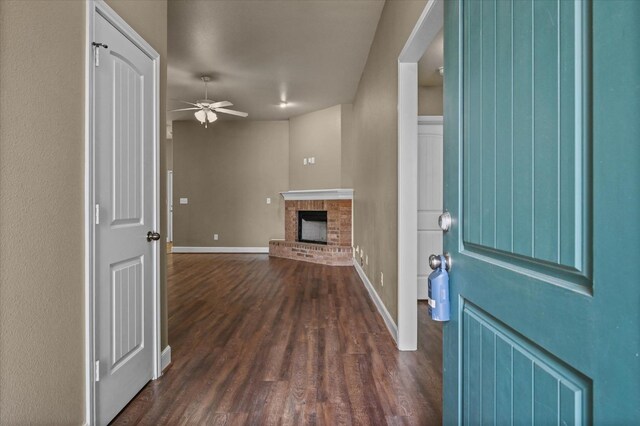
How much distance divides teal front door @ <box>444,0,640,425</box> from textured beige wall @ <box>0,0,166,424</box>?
4.78 ft

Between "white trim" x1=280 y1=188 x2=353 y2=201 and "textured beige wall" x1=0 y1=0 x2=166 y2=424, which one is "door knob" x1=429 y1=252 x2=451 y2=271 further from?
"white trim" x1=280 y1=188 x2=353 y2=201

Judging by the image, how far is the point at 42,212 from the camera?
134cm

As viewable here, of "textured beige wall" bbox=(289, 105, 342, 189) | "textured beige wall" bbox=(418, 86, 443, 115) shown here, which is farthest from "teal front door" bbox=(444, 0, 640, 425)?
"textured beige wall" bbox=(289, 105, 342, 189)

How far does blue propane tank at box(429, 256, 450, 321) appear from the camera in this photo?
1.11 m

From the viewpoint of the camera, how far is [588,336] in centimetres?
56

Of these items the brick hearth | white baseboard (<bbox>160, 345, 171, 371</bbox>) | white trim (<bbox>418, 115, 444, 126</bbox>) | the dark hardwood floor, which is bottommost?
the dark hardwood floor

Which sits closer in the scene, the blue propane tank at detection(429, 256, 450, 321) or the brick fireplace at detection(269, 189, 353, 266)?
the blue propane tank at detection(429, 256, 450, 321)

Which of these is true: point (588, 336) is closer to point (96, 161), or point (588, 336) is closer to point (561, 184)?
point (561, 184)

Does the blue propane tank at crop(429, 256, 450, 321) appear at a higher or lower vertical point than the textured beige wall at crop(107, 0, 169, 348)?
lower

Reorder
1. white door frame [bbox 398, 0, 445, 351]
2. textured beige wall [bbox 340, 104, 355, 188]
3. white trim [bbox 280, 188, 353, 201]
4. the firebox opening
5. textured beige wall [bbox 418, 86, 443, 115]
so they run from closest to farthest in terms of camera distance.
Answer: white door frame [bbox 398, 0, 445, 351]
textured beige wall [bbox 418, 86, 443, 115]
white trim [bbox 280, 188, 353, 201]
textured beige wall [bbox 340, 104, 355, 188]
the firebox opening

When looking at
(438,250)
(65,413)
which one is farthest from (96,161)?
(438,250)

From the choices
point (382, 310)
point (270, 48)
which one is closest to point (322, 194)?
point (270, 48)

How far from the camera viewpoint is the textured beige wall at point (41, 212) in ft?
3.91

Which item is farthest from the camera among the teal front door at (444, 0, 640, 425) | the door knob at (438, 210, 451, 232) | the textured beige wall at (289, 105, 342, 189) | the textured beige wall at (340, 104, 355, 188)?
the textured beige wall at (289, 105, 342, 189)
